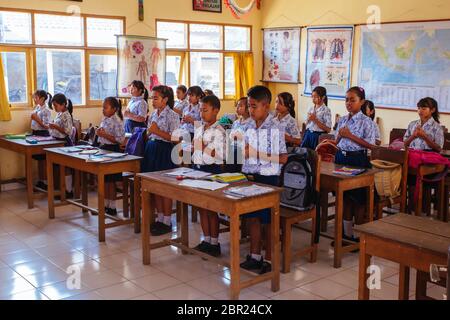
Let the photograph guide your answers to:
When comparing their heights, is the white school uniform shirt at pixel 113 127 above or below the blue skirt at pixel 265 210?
above

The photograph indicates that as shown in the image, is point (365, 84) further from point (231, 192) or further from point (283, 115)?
point (231, 192)

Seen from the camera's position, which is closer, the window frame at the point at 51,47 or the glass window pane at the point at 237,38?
the window frame at the point at 51,47

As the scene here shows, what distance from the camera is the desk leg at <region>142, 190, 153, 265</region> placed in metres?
4.09

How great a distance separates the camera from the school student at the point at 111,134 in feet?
17.9

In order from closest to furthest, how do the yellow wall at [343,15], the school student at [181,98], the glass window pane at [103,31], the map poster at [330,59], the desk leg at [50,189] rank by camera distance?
1. the desk leg at [50,189]
2. the yellow wall at [343,15]
3. the glass window pane at [103,31]
4. the school student at [181,98]
5. the map poster at [330,59]

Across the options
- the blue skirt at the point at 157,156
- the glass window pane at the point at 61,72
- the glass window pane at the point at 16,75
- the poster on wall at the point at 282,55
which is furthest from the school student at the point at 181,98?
the blue skirt at the point at 157,156

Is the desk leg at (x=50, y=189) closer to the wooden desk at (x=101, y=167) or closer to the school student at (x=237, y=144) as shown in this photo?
the wooden desk at (x=101, y=167)

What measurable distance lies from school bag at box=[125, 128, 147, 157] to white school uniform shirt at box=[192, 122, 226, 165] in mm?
1193

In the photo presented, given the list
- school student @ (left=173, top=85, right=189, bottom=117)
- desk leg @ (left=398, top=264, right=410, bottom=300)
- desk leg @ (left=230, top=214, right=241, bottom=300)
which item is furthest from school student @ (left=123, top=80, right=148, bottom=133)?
desk leg @ (left=398, top=264, right=410, bottom=300)

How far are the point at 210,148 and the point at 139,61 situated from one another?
4326 millimetres

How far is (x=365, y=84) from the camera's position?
26.5 ft

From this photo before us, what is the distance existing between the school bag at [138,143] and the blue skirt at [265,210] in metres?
1.74

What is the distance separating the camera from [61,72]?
24.6ft
